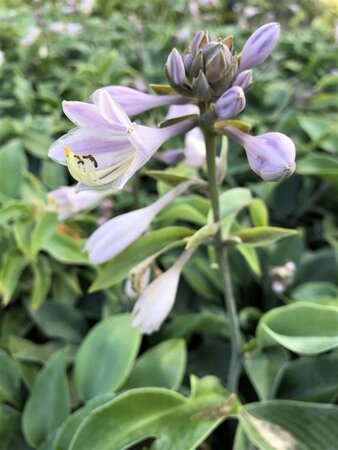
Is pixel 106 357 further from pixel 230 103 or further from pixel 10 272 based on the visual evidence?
pixel 230 103

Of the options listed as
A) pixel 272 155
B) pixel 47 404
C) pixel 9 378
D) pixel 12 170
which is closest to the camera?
pixel 272 155

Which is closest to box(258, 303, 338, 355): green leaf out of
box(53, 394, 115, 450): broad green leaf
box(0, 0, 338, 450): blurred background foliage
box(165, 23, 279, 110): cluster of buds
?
box(0, 0, 338, 450): blurred background foliage

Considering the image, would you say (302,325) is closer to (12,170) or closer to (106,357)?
(106,357)

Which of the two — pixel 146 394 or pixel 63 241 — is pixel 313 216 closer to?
pixel 63 241

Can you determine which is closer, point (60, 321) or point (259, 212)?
point (259, 212)

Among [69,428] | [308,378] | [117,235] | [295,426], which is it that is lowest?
[308,378]

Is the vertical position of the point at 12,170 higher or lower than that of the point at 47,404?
higher

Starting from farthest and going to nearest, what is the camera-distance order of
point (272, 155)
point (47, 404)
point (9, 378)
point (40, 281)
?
point (40, 281), point (9, 378), point (47, 404), point (272, 155)

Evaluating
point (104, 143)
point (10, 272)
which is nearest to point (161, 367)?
point (10, 272)
